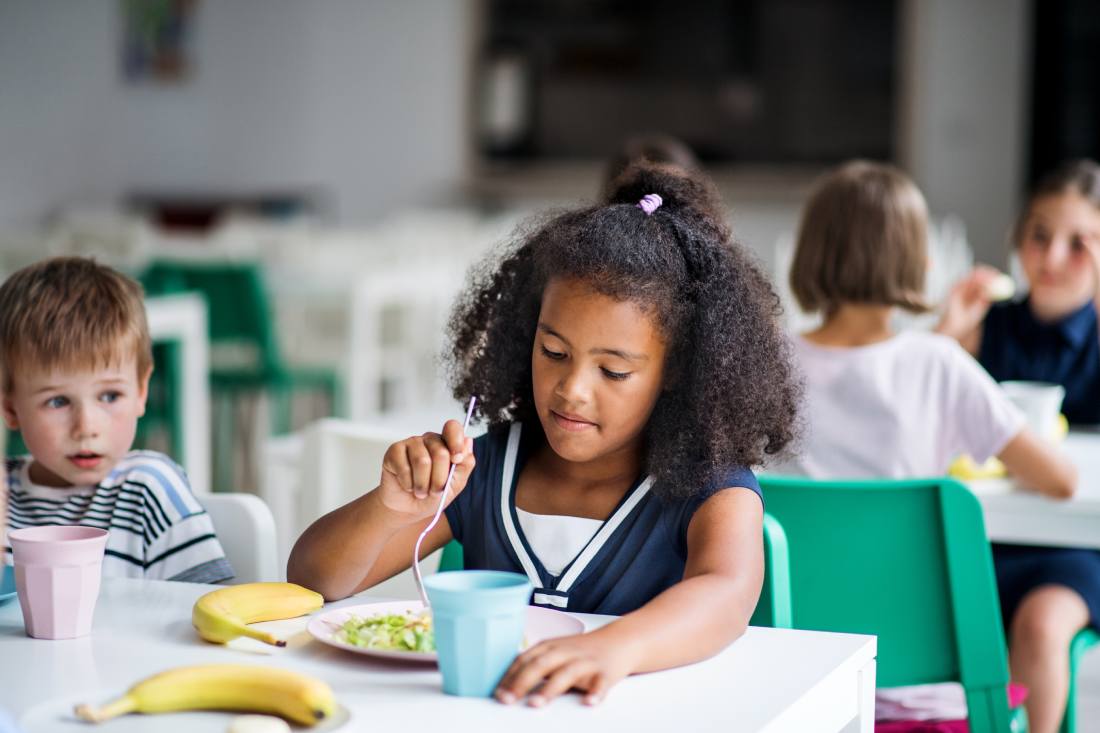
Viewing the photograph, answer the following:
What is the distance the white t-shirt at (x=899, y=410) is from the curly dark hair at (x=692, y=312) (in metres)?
0.62

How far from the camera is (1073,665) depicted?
1997 mm

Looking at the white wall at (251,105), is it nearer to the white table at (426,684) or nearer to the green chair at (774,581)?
the green chair at (774,581)

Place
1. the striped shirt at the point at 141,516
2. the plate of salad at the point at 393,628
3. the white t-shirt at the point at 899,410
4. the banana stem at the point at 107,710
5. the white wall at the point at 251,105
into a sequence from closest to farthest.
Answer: the banana stem at the point at 107,710 → the plate of salad at the point at 393,628 → the striped shirt at the point at 141,516 → the white t-shirt at the point at 899,410 → the white wall at the point at 251,105

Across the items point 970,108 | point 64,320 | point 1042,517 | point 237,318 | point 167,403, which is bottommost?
point 167,403

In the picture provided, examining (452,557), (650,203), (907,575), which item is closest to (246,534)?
(452,557)

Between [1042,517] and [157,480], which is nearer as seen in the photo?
[157,480]

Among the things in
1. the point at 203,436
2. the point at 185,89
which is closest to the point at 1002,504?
the point at 203,436

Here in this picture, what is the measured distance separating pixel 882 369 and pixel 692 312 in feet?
2.51

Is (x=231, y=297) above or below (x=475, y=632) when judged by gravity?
below

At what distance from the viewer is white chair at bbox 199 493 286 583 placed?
150 centimetres

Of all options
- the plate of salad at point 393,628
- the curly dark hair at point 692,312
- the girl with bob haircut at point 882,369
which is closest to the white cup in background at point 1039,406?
the girl with bob haircut at point 882,369

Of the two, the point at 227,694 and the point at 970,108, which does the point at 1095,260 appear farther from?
the point at 970,108

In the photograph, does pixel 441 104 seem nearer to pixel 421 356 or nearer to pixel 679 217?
pixel 421 356

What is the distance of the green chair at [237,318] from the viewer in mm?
4465
